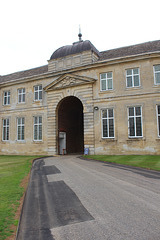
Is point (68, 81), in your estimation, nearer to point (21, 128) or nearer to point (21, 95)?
point (21, 95)

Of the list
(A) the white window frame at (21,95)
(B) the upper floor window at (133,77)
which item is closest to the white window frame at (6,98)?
(A) the white window frame at (21,95)

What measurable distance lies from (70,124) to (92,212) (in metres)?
23.2

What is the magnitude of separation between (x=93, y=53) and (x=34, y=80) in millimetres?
8551

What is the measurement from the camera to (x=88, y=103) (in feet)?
71.5

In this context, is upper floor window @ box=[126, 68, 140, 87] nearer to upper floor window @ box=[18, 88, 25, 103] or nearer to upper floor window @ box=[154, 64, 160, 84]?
upper floor window @ box=[154, 64, 160, 84]

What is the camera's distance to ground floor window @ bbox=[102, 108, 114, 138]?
20.6m

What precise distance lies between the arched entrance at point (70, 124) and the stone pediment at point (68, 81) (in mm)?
1802

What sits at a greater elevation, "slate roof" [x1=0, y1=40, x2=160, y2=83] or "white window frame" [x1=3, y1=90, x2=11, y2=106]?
"slate roof" [x1=0, y1=40, x2=160, y2=83]

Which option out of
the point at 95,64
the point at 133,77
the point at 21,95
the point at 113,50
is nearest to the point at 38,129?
the point at 21,95

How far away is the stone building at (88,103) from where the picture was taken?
19391mm

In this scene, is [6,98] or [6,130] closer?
[6,130]

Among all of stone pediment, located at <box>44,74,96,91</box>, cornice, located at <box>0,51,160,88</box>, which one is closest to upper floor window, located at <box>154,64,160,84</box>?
cornice, located at <box>0,51,160,88</box>

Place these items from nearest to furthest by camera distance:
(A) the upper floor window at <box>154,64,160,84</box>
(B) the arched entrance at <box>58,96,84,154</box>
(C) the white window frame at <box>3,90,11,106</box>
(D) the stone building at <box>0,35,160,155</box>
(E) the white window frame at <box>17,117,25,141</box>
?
(A) the upper floor window at <box>154,64,160,84</box> → (D) the stone building at <box>0,35,160,155</box> → (B) the arched entrance at <box>58,96,84,154</box> → (E) the white window frame at <box>17,117,25,141</box> → (C) the white window frame at <box>3,90,11,106</box>

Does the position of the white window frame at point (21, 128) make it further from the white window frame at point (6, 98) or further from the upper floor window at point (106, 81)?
the upper floor window at point (106, 81)
